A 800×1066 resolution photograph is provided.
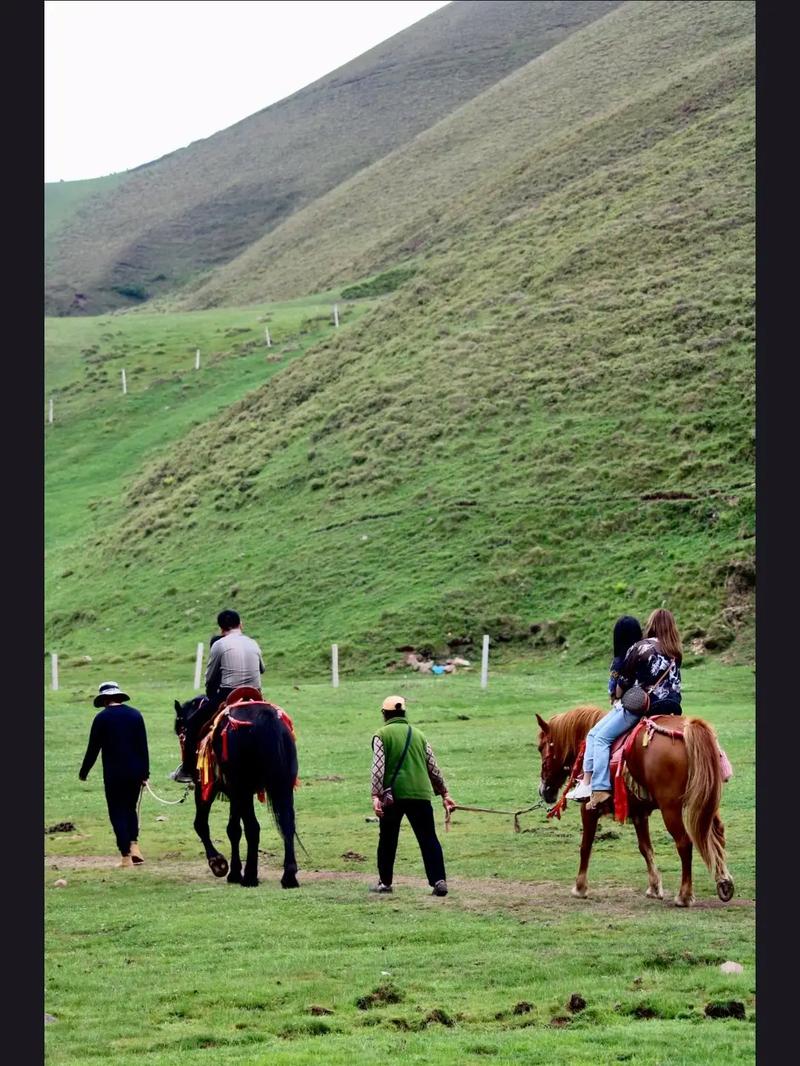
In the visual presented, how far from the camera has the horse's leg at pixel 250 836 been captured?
15615mm

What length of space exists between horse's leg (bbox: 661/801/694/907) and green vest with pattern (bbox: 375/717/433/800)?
8.33ft

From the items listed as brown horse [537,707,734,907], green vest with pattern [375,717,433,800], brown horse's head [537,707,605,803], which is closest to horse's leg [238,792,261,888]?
green vest with pattern [375,717,433,800]

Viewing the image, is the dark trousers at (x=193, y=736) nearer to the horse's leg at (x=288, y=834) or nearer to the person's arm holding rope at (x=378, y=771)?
the horse's leg at (x=288, y=834)

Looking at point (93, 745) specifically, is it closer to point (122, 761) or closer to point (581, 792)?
point (122, 761)

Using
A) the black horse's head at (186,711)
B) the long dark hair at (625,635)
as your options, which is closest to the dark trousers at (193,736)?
the black horse's head at (186,711)

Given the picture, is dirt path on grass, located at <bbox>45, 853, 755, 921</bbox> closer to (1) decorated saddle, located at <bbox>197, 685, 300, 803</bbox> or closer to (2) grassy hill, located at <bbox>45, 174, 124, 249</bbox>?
(1) decorated saddle, located at <bbox>197, 685, 300, 803</bbox>

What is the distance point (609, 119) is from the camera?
89.8m

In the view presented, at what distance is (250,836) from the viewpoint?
623 inches

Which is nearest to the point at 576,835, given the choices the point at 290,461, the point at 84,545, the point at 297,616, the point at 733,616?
the point at 733,616

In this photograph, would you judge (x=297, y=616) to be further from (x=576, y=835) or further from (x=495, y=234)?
(x=495, y=234)

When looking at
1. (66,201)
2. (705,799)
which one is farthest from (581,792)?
(66,201)

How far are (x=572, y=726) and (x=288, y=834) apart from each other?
324cm

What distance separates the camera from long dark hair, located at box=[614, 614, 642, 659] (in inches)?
559

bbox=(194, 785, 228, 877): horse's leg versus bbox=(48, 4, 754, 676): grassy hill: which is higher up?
bbox=(48, 4, 754, 676): grassy hill
